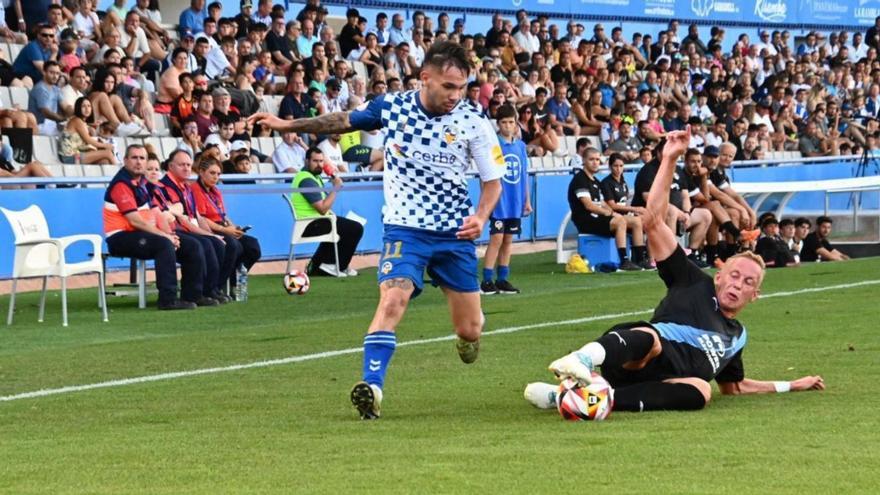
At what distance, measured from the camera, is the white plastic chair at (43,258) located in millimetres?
15719

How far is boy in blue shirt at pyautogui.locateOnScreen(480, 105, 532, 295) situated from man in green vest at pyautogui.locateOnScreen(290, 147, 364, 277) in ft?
9.22

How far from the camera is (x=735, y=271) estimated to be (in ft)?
29.5

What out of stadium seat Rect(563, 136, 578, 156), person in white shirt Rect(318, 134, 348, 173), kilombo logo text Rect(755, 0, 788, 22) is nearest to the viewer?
person in white shirt Rect(318, 134, 348, 173)

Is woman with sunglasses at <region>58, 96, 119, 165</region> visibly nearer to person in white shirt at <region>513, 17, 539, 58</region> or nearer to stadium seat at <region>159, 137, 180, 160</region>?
stadium seat at <region>159, 137, 180, 160</region>

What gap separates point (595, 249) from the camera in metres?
22.3

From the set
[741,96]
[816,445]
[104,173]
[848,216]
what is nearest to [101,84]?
[104,173]

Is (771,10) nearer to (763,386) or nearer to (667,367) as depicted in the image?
(763,386)

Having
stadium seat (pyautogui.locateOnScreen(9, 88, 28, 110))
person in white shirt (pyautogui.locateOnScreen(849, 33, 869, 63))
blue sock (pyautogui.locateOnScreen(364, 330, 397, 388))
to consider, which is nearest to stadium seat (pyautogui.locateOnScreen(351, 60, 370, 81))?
stadium seat (pyautogui.locateOnScreen(9, 88, 28, 110))

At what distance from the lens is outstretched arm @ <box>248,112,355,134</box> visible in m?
9.36

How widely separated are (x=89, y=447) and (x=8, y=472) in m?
0.80

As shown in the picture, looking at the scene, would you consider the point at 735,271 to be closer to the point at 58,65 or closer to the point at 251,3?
the point at 58,65

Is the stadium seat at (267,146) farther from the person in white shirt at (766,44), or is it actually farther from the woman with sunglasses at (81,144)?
the person in white shirt at (766,44)

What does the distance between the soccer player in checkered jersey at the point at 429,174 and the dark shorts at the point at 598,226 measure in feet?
41.6

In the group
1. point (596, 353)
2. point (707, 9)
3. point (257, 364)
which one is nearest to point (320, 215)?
point (257, 364)
